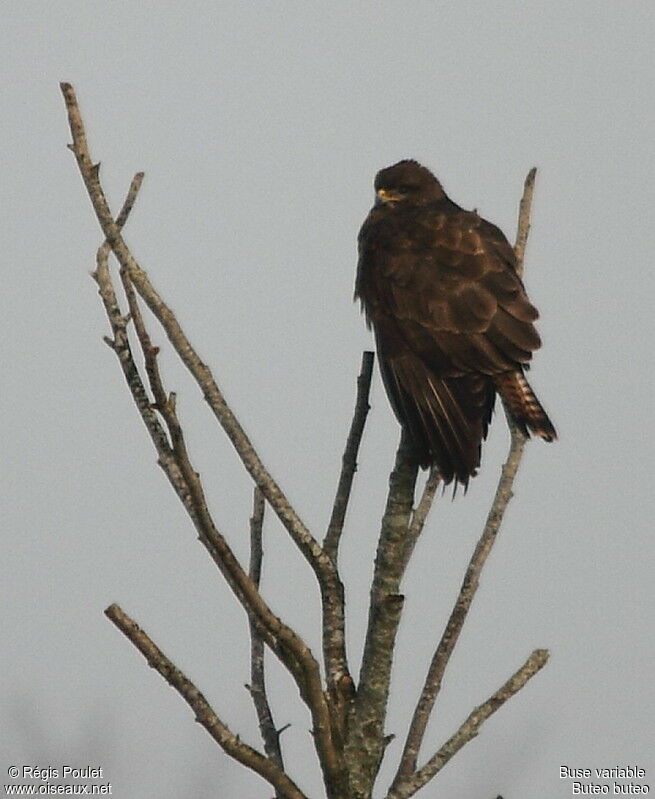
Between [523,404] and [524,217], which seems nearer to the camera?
[524,217]

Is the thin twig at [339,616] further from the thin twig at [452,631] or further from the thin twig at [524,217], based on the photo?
the thin twig at [524,217]

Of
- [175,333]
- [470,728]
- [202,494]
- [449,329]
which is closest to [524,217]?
[449,329]

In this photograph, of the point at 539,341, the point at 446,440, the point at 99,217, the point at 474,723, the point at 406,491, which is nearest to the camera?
the point at 99,217

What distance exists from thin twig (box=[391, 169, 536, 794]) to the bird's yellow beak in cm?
370

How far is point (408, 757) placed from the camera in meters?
4.93

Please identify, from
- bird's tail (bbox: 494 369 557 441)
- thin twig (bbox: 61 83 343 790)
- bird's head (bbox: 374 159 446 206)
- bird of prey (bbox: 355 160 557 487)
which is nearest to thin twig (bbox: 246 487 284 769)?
thin twig (bbox: 61 83 343 790)

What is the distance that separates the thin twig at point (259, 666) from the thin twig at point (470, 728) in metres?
0.55

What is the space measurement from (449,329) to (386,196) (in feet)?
7.46

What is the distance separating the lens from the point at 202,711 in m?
4.20

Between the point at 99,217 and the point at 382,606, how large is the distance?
1.98 meters

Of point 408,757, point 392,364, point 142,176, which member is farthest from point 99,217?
point 392,364

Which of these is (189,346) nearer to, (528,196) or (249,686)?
(249,686)

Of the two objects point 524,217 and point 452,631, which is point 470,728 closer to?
point 452,631

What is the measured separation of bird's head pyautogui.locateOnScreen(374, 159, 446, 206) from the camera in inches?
353
